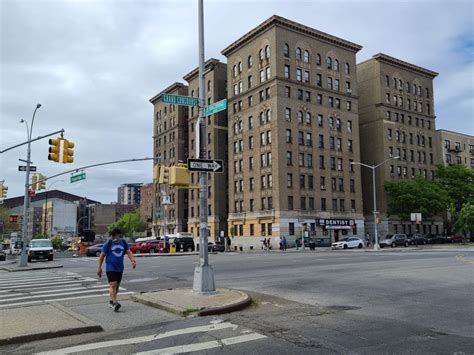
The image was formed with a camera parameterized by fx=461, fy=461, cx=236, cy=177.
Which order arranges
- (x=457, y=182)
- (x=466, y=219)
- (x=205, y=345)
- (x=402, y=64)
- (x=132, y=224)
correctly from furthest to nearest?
(x=132, y=224) → (x=402, y=64) → (x=457, y=182) → (x=466, y=219) → (x=205, y=345)

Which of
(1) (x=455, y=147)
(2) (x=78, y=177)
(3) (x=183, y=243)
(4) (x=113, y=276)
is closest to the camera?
(4) (x=113, y=276)

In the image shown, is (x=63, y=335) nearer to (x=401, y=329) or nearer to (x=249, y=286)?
(x=401, y=329)

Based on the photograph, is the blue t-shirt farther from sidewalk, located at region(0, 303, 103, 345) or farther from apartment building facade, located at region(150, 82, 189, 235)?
apartment building facade, located at region(150, 82, 189, 235)

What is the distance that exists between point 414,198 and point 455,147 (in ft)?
115

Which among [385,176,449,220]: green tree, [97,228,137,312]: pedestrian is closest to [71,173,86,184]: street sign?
[97,228,137,312]: pedestrian

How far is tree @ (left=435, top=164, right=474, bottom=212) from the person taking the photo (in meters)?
79.5

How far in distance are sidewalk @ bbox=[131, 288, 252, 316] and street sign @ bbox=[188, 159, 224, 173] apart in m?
3.06

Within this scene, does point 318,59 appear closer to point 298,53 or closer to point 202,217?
point 298,53

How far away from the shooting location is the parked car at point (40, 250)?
35.8 meters

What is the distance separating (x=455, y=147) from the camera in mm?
99688

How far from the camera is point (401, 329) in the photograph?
25.8 ft

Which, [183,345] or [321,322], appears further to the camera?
[321,322]

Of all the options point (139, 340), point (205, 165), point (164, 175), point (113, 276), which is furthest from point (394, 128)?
point (139, 340)

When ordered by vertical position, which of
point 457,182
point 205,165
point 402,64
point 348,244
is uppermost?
point 402,64
